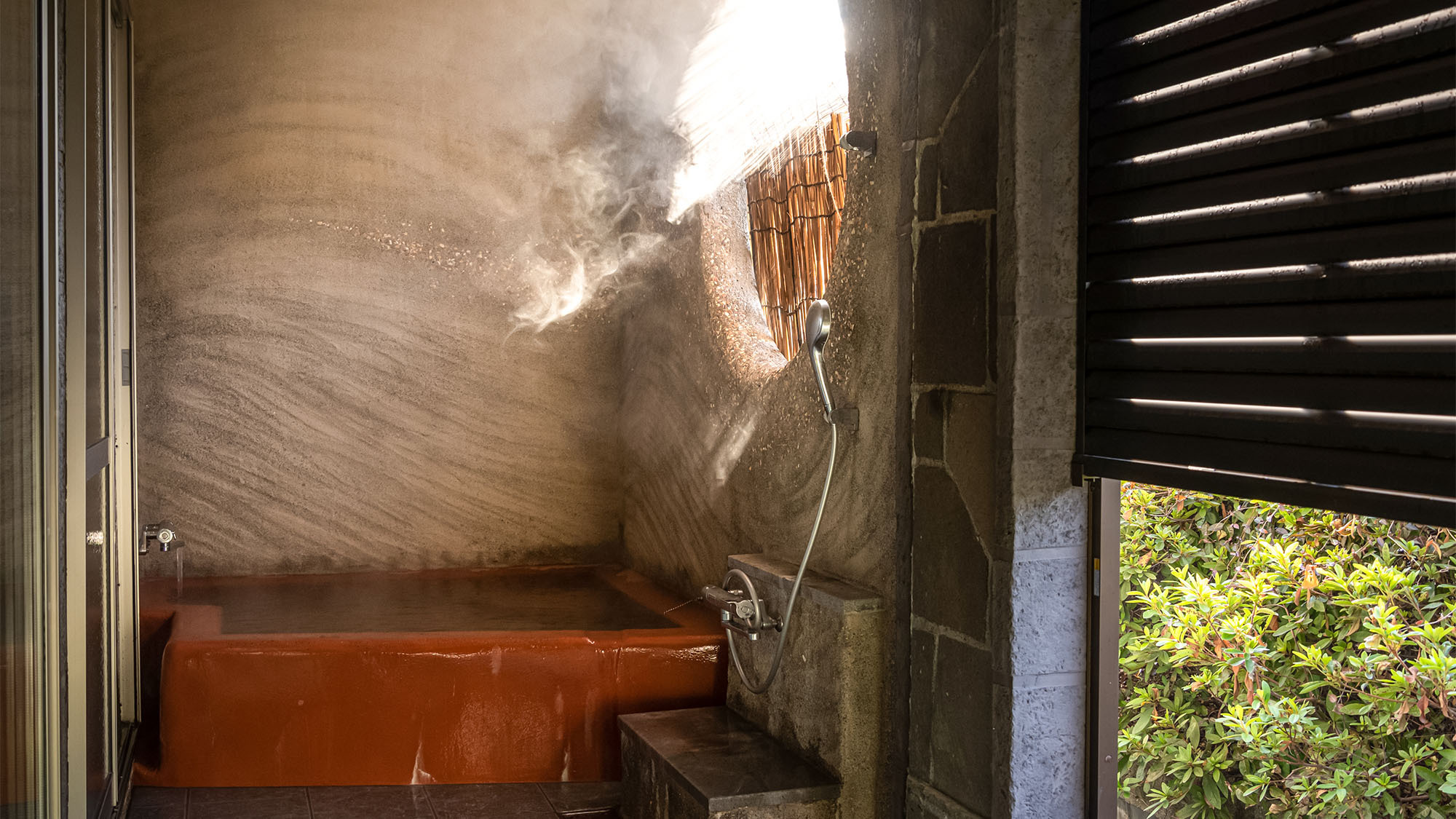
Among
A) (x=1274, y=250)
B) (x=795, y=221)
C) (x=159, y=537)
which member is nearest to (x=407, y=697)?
(x=159, y=537)

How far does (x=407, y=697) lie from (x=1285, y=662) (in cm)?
215

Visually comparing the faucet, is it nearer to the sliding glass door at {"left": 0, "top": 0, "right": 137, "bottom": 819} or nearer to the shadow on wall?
the sliding glass door at {"left": 0, "top": 0, "right": 137, "bottom": 819}

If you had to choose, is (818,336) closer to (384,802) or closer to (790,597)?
(790,597)

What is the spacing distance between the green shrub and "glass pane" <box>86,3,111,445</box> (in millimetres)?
2368

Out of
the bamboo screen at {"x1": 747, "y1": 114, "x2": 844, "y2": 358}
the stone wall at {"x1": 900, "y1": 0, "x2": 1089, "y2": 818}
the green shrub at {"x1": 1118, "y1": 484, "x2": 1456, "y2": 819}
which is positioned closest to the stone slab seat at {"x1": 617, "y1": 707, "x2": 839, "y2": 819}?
the stone wall at {"x1": 900, "y1": 0, "x2": 1089, "y2": 818}

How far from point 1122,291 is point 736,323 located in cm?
175

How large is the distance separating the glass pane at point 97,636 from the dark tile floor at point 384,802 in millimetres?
379

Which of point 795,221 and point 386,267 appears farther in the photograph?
point 386,267

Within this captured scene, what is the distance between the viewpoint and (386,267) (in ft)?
13.6

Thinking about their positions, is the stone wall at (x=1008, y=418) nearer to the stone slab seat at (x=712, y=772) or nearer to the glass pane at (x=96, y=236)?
the stone slab seat at (x=712, y=772)

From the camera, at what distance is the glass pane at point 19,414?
4.10ft

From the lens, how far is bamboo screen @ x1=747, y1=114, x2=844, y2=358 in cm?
295

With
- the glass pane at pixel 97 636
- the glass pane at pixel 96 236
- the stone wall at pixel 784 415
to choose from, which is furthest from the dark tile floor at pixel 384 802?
the glass pane at pixel 96 236

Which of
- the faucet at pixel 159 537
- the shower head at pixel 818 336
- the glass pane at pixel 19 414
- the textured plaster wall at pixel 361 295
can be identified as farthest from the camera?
the textured plaster wall at pixel 361 295
